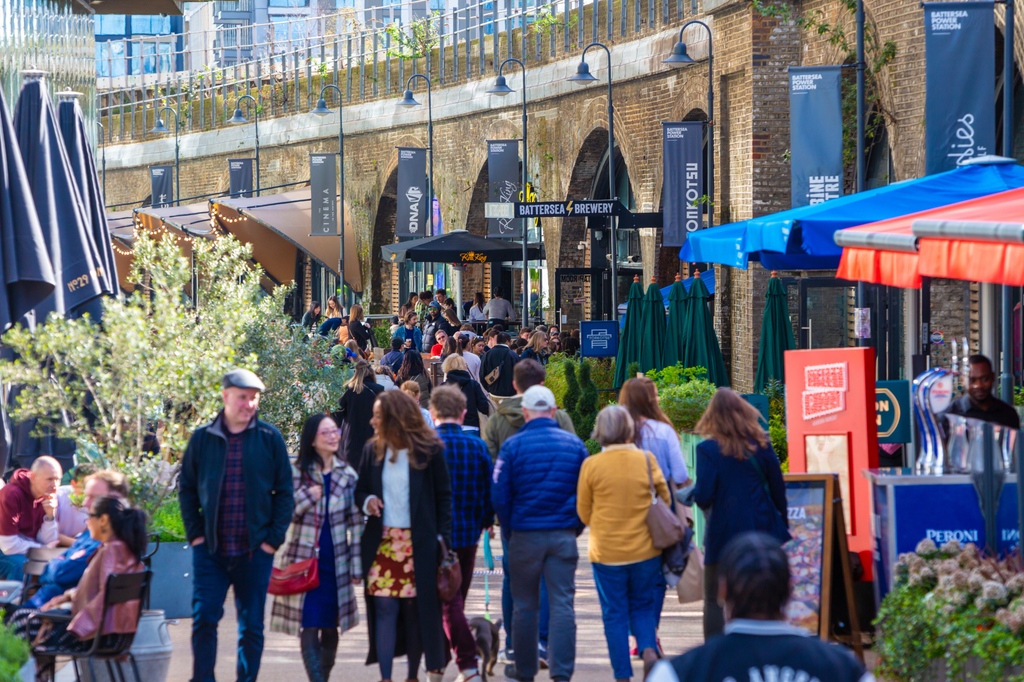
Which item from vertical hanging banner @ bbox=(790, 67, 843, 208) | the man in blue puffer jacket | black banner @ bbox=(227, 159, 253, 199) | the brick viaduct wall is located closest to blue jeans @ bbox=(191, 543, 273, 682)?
the man in blue puffer jacket

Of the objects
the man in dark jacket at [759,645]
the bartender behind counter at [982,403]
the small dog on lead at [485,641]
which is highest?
the bartender behind counter at [982,403]

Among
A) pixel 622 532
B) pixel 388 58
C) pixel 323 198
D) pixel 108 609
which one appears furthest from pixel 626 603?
pixel 388 58

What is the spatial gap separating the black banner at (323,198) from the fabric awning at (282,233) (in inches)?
28.8

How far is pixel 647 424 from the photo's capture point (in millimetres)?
7957

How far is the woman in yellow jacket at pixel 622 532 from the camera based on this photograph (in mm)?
7059

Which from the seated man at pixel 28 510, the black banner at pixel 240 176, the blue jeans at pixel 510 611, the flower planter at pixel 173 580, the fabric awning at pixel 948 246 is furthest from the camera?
the black banner at pixel 240 176

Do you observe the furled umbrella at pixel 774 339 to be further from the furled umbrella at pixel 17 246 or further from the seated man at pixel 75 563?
the seated man at pixel 75 563

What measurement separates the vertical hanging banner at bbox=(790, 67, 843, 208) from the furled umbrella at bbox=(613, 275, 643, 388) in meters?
2.83

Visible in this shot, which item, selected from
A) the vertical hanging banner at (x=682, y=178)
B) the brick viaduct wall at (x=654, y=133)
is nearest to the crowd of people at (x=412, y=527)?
the brick viaduct wall at (x=654, y=133)

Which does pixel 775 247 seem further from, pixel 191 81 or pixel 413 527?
pixel 191 81

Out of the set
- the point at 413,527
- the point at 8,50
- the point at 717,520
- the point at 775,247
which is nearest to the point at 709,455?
the point at 717,520

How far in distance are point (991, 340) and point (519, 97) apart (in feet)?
71.6

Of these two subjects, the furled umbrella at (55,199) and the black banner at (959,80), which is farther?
the black banner at (959,80)

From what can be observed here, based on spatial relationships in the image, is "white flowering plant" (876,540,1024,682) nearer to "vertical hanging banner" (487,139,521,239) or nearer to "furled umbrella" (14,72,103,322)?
"furled umbrella" (14,72,103,322)
